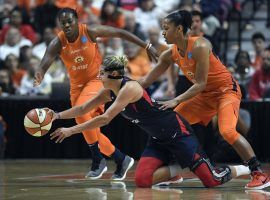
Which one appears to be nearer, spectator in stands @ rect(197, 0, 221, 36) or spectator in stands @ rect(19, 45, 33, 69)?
spectator in stands @ rect(19, 45, 33, 69)

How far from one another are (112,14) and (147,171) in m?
8.42

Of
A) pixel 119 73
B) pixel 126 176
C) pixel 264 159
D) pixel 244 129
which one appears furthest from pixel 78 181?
pixel 264 159

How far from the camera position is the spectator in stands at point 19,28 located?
18.8 meters

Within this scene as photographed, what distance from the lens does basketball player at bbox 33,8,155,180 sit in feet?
38.3

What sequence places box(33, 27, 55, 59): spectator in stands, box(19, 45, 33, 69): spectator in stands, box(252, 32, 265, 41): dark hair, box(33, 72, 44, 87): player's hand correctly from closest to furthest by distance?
1. box(33, 72, 44, 87): player's hand
2. box(252, 32, 265, 41): dark hair
3. box(19, 45, 33, 69): spectator in stands
4. box(33, 27, 55, 59): spectator in stands

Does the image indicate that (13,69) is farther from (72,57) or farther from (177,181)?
(177,181)

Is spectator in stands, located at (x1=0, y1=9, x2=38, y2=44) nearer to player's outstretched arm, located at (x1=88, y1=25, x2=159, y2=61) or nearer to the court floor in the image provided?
the court floor

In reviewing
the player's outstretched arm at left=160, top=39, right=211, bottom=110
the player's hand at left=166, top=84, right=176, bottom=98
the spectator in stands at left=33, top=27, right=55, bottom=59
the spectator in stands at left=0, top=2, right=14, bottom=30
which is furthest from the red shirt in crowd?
the spectator in stands at left=0, top=2, right=14, bottom=30

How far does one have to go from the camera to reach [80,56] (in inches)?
466

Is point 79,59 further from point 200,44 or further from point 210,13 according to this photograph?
point 210,13

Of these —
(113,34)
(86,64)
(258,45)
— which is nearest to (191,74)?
(113,34)

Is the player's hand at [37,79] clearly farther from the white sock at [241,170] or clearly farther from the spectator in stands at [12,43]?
the spectator in stands at [12,43]

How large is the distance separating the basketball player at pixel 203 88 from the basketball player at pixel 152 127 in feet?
0.72

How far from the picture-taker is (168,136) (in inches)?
405
